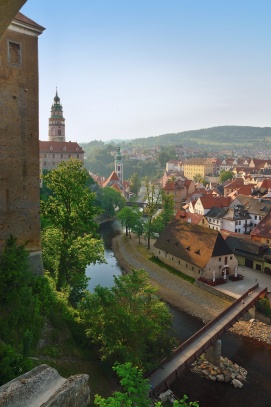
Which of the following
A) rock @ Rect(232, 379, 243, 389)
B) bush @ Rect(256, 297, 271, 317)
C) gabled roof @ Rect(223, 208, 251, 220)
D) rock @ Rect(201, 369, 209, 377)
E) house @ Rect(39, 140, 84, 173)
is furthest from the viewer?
house @ Rect(39, 140, 84, 173)

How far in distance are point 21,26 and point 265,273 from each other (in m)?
31.5

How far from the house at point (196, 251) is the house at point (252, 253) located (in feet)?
10.4

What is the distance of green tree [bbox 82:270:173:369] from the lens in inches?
663

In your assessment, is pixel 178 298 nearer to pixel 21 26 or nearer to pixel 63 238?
pixel 63 238

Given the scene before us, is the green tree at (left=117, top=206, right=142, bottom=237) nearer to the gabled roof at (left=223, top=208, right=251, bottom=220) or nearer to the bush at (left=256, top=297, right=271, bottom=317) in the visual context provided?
the gabled roof at (left=223, top=208, right=251, bottom=220)

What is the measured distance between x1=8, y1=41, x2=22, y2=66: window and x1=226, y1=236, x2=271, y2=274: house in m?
30.0

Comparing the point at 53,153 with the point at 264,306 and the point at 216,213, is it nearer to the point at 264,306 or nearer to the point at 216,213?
the point at 216,213

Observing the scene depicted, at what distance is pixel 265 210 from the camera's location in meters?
46.6

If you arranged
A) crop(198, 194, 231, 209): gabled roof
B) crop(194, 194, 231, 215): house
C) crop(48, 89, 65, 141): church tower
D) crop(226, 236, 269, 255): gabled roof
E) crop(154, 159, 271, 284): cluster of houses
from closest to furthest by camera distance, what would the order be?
crop(154, 159, 271, 284): cluster of houses
crop(226, 236, 269, 255): gabled roof
crop(194, 194, 231, 215): house
crop(198, 194, 231, 209): gabled roof
crop(48, 89, 65, 141): church tower

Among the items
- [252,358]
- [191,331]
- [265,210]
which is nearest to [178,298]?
[191,331]

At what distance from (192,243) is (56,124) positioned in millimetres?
65879

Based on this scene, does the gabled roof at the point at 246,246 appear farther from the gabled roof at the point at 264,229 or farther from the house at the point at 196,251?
the house at the point at 196,251

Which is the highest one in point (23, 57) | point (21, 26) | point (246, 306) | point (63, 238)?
point (21, 26)

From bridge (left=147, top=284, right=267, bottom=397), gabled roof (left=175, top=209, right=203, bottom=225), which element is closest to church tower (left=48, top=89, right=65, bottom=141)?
gabled roof (left=175, top=209, right=203, bottom=225)
